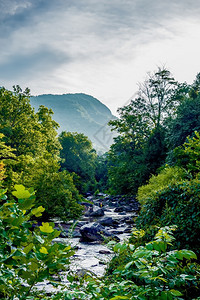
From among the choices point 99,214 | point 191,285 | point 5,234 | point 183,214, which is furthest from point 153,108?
point 5,234

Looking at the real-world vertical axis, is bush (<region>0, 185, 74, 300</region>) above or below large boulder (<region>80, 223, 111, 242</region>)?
above

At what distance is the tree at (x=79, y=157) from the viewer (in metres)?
39.5

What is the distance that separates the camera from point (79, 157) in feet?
134

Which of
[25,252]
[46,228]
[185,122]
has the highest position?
[185,122]

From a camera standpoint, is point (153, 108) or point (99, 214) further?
point (153, 108)

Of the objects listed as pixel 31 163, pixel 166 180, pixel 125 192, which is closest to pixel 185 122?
pixel 166 180

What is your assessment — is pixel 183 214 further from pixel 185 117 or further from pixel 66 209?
pixel 185 117

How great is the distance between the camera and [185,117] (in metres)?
17.5

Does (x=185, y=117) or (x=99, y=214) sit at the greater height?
(x=185, y=117)

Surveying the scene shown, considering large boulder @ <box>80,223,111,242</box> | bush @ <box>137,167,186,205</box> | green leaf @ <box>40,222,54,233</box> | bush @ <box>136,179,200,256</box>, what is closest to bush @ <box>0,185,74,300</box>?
green leaf @ <box>40,222,54,233</box>

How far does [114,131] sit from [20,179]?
1713cm

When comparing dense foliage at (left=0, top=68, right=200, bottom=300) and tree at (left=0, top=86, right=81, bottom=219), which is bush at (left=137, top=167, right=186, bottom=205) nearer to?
dense foliage at (left=0, top=68, right=200, bottom=300)

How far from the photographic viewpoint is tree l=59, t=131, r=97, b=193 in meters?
39.5

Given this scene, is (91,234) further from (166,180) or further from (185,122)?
(185,122)
